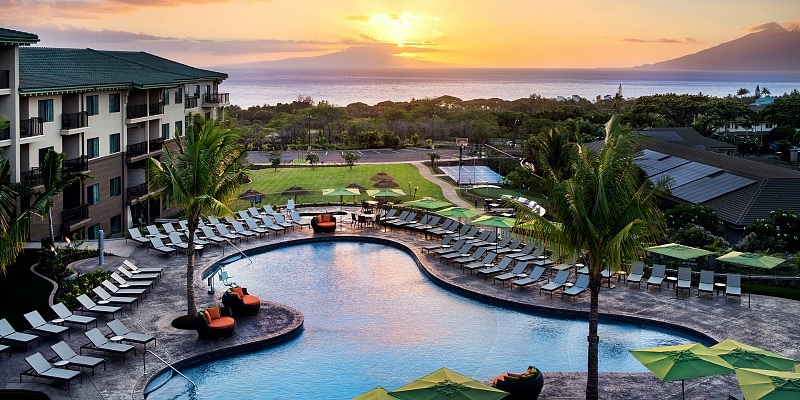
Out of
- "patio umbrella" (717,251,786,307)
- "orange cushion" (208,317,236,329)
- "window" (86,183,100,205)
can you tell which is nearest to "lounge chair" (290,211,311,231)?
"window" (86,183,100,205)

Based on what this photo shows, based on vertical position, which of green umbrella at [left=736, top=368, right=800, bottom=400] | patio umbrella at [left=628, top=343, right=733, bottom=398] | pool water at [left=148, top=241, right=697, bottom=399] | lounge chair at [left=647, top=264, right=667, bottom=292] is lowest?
pool water at [left=148, top=241, right=697, bottom=399]

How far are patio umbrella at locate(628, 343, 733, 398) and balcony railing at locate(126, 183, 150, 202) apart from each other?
90.1 ft

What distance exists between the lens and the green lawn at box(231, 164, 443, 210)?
44.2m

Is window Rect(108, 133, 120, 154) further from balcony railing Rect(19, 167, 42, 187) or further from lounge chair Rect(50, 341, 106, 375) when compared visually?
lounge chair Rect(50, 341, 106, 375)

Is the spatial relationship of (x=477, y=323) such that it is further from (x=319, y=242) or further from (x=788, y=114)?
(x=788, y=114)

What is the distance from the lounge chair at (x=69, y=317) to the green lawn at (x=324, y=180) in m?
20.2

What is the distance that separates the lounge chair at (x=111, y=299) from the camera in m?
22.9

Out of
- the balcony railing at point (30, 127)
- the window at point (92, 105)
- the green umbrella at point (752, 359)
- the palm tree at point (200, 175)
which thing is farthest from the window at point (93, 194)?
the green umbrella at point (752, 359)

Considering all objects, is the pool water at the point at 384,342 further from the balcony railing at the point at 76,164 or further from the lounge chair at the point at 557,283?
the balcony railing at the point at 76,164

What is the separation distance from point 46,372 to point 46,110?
648 inches

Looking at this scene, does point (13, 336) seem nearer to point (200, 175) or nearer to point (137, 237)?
point (200, 175)

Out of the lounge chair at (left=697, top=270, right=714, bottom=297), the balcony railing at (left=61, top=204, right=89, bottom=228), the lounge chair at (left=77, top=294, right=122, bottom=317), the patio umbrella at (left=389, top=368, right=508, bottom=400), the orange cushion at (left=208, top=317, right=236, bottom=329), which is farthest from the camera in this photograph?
the balcony railing at (left=61, top=204, right=89, bottom=228)

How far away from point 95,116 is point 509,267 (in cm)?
1928

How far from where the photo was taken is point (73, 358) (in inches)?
711
